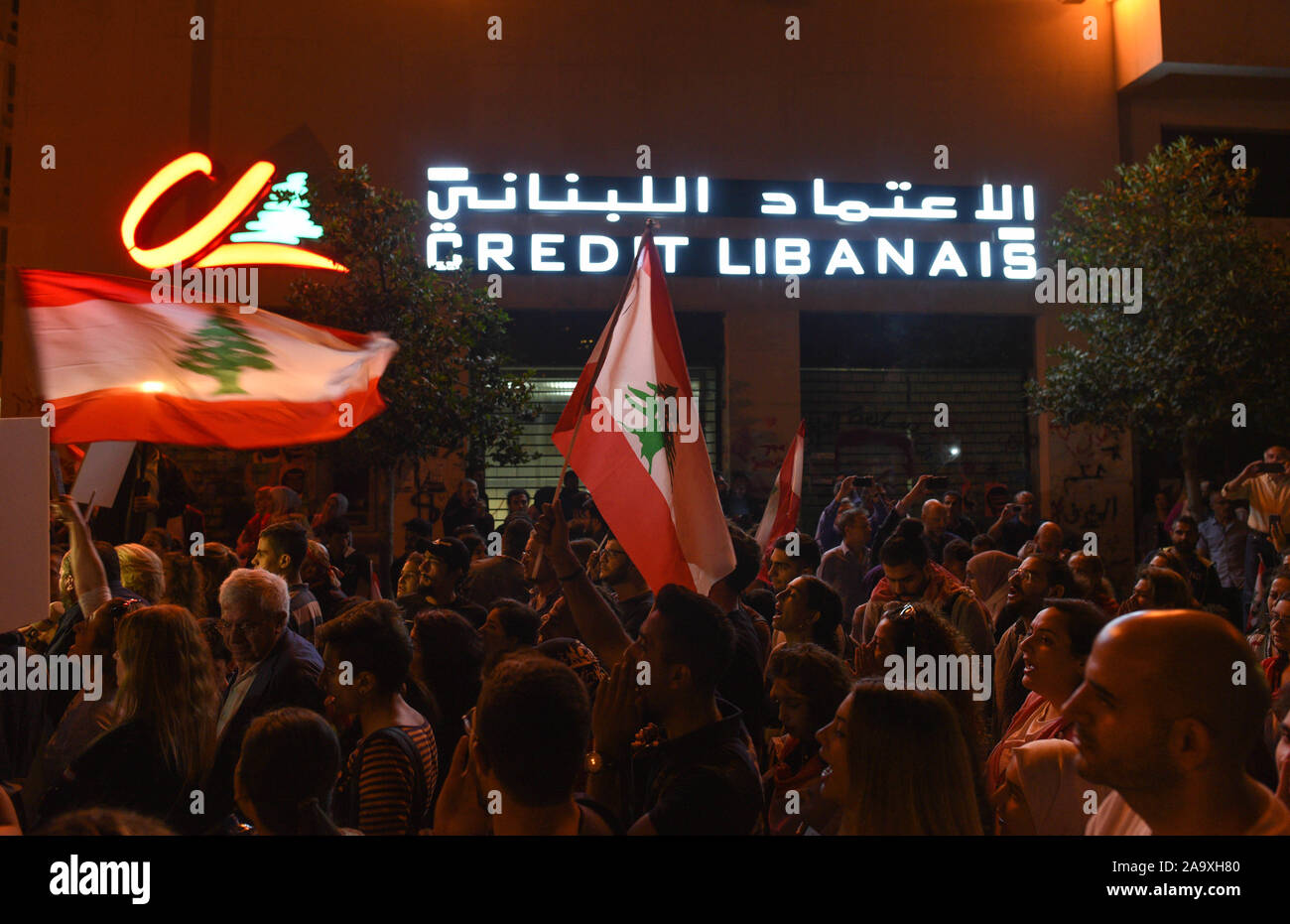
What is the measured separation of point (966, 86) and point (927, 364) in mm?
4289

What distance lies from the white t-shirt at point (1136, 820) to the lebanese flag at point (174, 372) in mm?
4456

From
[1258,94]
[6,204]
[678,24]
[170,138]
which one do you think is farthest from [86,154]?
[1258,94]

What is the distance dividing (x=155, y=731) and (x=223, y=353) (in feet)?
9.20

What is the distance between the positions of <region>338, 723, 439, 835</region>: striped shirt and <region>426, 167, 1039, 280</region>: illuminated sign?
13157 millimetres

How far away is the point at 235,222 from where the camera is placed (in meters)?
14.8

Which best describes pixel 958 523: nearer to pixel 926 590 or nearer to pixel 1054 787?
pixel 926 590

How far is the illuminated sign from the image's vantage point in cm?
1645

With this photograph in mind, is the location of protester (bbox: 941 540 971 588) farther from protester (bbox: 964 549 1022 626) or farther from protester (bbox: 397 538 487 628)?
protester (bbox: 397 538 487 628)

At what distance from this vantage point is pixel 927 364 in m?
17.6

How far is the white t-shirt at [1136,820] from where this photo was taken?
214 centimetres

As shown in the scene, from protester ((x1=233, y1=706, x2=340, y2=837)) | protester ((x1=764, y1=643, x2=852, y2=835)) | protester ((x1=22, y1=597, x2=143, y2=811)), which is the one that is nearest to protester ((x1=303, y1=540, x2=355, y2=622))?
protester ((x1=22, y1=597, x2=143, y2=811))
